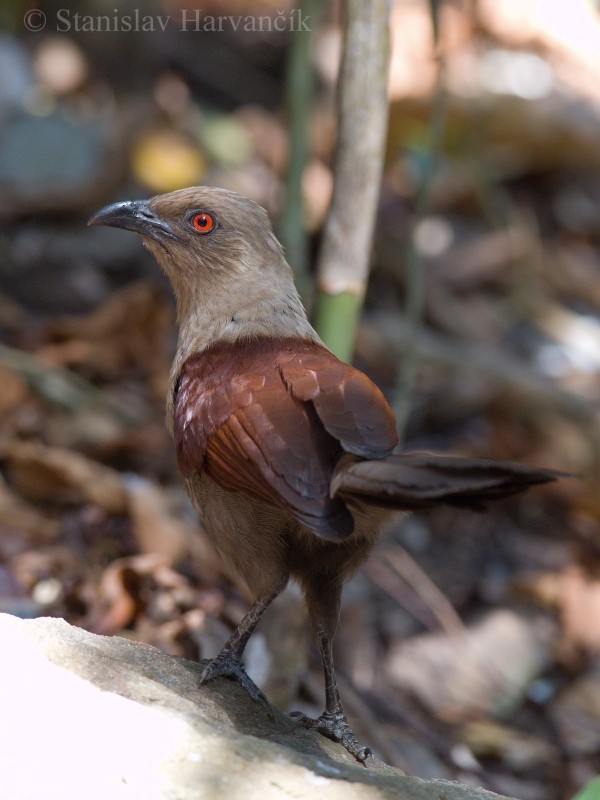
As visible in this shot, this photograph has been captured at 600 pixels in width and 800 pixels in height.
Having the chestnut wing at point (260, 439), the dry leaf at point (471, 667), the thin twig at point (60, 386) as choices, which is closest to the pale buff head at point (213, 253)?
the chestnut wing at point (260, 439)

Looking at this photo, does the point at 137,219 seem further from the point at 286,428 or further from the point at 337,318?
the point at 286,428

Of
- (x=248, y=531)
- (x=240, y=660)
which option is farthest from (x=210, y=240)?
(x=240, y=660)

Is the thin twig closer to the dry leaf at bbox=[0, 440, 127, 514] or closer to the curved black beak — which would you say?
the dry leaf at bbox=[0, 440, 127, 514]

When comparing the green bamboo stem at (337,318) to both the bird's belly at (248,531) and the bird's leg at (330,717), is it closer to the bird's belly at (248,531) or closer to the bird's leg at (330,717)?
the bird's belly at (248,531)

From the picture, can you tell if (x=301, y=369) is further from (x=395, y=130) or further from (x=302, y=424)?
(x=395, y=130)

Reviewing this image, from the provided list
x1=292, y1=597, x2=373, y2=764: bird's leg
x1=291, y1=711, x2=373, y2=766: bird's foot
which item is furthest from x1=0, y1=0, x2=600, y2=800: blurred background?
x1=291, y1=711, x2=373, y2=766: bird's foot

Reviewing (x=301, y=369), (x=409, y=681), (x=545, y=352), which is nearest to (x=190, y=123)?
Result: (x=545, y=352)
